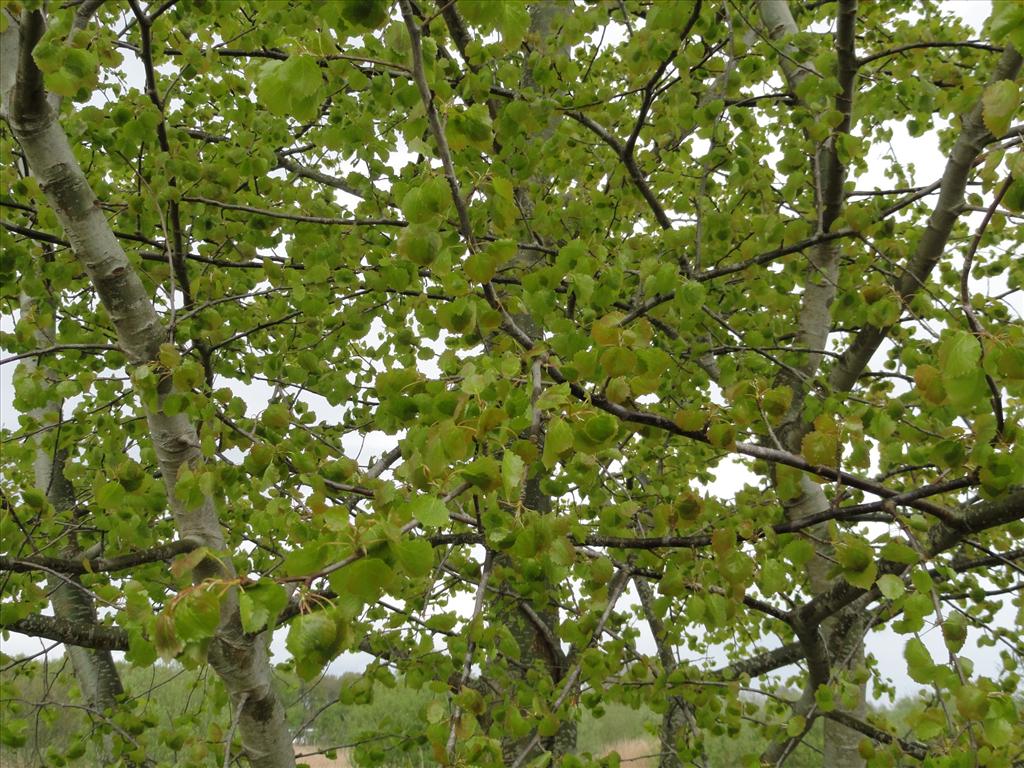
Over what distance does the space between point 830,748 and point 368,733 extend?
94.0 inches

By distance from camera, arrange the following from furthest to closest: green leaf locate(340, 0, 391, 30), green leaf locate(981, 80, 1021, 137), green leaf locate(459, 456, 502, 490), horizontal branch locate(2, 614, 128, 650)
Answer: horizontal branch locate(2, 614, 128, 650) < green leaf locate(981, 80, 1021, 137) < green leaf locate(459, 456, 502, 490) < green leaf locate(340, 0, 391, 30)

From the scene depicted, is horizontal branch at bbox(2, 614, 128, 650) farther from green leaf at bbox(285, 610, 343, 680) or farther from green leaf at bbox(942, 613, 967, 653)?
green leaf at bbox(942, 613, 967, 653)

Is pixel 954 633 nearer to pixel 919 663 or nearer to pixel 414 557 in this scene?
pixel 919 663

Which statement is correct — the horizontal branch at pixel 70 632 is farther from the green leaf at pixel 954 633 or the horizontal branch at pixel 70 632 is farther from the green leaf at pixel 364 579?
the green leaf at pixel 954 633

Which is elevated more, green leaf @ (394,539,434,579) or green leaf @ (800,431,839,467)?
green leaf @ (800,431,839,467)

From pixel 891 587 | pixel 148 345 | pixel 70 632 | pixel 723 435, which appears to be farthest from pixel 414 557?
pixel 70 632

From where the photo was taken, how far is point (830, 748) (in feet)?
12.1

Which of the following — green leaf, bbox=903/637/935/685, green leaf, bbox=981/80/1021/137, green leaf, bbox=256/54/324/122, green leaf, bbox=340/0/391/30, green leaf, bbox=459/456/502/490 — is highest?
green leaf, bbox=340/0/391/30

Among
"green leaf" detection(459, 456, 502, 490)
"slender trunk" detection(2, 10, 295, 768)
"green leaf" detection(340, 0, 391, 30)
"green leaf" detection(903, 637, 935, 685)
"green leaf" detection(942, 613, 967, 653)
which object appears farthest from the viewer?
"slender trunk" detection(2, 10, 295, 768)

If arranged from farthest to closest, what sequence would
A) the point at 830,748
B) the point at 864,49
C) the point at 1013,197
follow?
the point at 864,49 → the point at 830,748 → the point at 1013,197

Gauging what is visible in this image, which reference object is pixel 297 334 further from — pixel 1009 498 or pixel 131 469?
pixel 1009 498

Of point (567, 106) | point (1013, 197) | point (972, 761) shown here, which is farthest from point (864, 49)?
point (972, 761)

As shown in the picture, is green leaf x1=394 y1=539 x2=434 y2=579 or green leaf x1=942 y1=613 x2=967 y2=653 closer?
green leaf x1=394 y1=539 x2=434 y2=579

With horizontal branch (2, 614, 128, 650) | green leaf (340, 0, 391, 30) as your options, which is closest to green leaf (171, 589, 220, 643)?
green leaf (340, 0, 391, 30)
